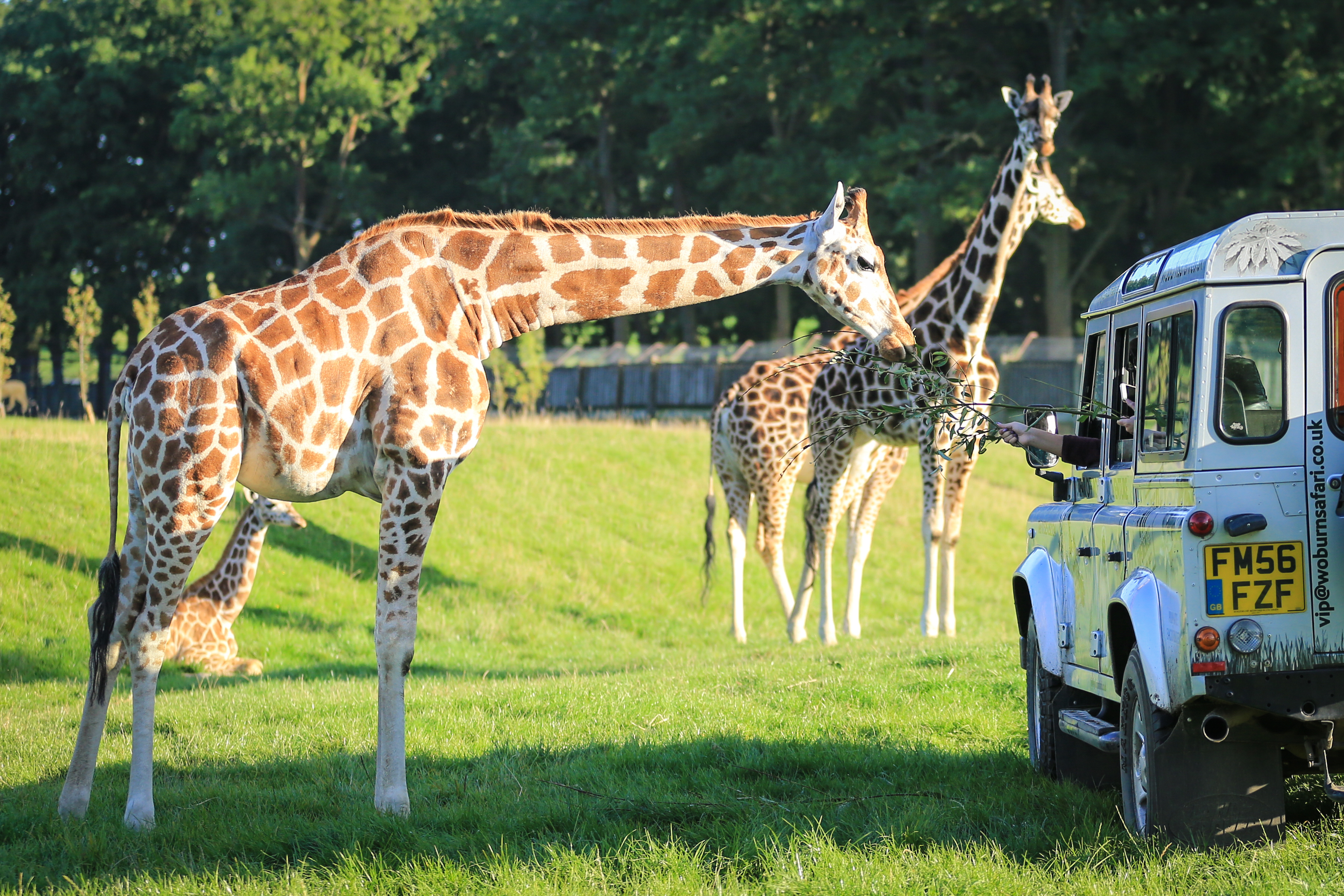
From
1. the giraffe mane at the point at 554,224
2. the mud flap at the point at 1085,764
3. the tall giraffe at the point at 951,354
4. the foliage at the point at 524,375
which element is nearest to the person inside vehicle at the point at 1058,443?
the mud flap at the point at 1085,764

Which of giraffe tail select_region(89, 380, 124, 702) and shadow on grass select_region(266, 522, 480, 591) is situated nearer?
giraffe tail select_region(89, 380, 124, 702)

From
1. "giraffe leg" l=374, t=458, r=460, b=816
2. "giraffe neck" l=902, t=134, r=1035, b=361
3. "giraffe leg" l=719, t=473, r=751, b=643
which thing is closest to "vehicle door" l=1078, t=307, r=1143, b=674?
"giraffe leg" l=374, t=458, r=460, b=816

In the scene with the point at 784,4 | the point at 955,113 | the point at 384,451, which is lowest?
the point at 384,451

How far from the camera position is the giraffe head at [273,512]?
1198cm

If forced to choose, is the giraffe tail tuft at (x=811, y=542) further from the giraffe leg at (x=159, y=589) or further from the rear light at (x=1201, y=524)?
the rear light at (x=1201, y=524)

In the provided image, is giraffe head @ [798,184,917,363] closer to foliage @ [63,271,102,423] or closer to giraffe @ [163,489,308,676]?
giraffe @ [163,489,308,676]

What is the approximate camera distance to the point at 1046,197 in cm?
1347

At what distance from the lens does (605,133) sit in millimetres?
43688

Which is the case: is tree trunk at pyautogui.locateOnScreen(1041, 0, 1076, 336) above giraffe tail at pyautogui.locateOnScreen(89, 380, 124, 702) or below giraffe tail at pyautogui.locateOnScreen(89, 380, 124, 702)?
above

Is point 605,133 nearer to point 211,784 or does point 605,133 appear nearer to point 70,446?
point 70,446

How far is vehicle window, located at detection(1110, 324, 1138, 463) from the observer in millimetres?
6348

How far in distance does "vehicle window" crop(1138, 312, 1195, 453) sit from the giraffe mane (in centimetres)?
238

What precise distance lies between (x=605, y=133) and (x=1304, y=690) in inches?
1609

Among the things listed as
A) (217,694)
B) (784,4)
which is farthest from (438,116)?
A: (217,694)
